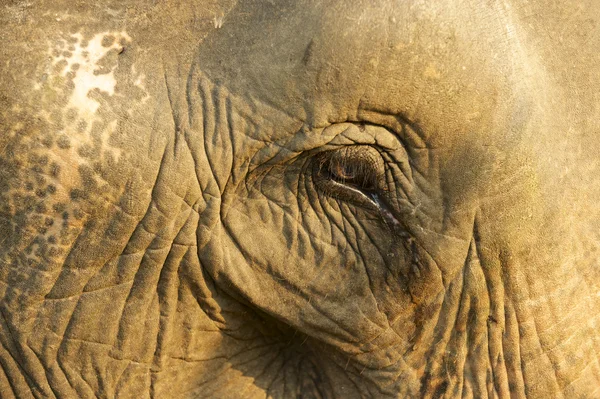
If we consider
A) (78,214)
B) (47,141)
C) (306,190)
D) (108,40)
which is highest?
(108,40)

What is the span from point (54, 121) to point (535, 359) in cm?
133

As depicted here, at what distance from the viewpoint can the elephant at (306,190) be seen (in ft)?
7.77

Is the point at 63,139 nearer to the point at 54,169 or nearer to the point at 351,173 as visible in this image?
the point at 54,169

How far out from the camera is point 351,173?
→ 8.30 feet

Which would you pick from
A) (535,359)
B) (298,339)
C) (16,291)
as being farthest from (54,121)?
(535,359)

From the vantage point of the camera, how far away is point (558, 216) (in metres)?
2.54

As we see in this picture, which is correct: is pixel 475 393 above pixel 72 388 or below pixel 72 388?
above

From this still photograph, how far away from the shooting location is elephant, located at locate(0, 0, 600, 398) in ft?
7.77

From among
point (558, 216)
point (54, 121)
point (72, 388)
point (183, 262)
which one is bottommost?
point (72, 388)

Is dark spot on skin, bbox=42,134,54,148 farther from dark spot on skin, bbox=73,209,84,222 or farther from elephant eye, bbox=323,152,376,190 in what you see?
elephant eye, bbox=323,152,376,190

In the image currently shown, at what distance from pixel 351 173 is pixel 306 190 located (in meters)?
0.12

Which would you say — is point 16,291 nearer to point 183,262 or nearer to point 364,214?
point 183,262

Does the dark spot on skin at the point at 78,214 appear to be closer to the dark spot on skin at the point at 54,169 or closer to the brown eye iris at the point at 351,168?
the dark spot on skin at the point at 54,169

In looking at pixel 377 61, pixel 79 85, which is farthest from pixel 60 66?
pixel 377 61
